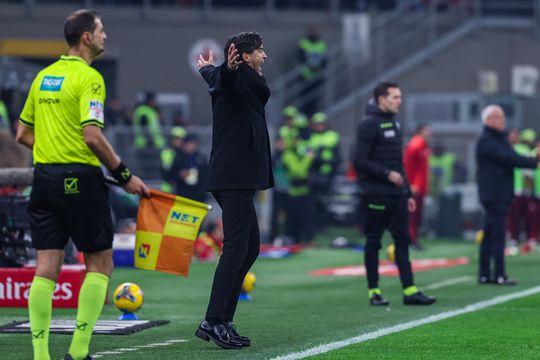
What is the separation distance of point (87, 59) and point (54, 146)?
0.57m

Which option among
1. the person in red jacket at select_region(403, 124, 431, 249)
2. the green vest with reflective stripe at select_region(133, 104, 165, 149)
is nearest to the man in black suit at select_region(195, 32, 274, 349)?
the person in red jacket at select_region(403, 124, 431, 249)

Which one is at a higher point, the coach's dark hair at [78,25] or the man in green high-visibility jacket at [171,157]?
the coach's dark hair at [78,25]

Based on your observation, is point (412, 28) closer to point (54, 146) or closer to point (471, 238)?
point (471, 238)

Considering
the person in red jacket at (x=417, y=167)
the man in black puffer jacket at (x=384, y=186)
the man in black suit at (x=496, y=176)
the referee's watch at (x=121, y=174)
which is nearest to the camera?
the referee's watch at (x=121, y=174)

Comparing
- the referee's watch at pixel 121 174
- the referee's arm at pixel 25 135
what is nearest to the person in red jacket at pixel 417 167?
the referee's arm at pixel 25 135

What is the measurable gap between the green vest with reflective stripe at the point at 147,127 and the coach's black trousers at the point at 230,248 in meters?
16.9

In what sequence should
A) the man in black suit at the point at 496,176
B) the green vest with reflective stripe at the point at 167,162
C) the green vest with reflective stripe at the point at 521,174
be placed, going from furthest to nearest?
the green vest with reflective stripe at the point at 521,174, the green vest with reflective stripe at the point at 167,162, the man in black suit at the point at 496,176

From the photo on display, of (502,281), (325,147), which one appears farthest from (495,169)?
(325,147)

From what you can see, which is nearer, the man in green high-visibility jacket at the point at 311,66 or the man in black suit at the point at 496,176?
the man in black suit at the point at 496,176

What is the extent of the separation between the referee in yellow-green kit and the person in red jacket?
1591cm

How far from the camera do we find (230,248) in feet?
32.4

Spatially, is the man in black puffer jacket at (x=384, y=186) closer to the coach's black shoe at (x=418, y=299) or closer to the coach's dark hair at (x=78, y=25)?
the coach's black shoe at (x=418, y=299)

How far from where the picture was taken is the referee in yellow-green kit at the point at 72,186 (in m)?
8.41

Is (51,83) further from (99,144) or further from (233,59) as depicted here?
(233,59)
